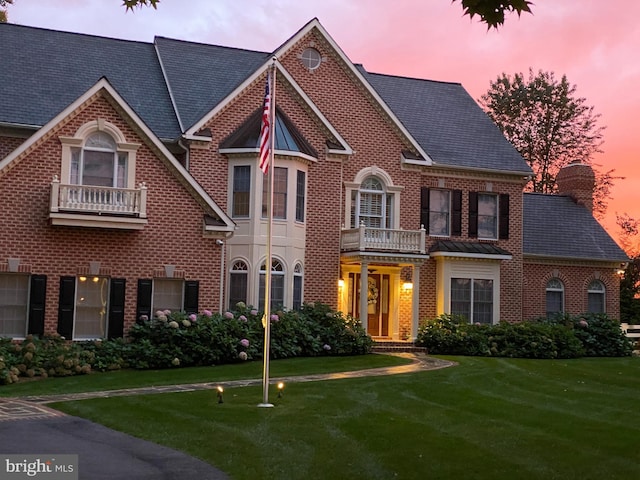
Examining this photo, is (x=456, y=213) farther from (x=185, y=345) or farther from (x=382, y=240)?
(x=185, y=345)

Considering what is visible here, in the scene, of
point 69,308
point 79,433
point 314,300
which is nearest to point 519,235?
point 314,300

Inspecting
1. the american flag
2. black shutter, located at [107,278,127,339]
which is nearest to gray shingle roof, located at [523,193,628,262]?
black shutter, located at [107,278,127,339]

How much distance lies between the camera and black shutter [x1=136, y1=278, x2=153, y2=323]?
23922 mm

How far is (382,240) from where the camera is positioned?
28562 millimetres

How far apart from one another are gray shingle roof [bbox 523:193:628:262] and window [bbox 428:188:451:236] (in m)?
3.93

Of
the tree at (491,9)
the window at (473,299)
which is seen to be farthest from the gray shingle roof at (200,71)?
the tree at (491,9)

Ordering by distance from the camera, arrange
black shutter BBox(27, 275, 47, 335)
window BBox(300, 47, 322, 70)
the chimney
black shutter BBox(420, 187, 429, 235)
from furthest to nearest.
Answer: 1. the chimney
2. black shutter BBox(420, 187, 429, 235)
3. window BBox(300, 47, 322, 70)
4. black shutter BBox(27, 275, 47, 335)

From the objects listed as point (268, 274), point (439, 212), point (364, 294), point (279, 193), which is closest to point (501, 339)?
point (364, 294)

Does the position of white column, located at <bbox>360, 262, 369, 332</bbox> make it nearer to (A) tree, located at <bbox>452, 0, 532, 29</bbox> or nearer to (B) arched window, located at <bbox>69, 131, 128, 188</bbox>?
(B) arched window, located at <bbox>69, 131, 128, 188</bbox>

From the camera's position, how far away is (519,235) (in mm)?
32812

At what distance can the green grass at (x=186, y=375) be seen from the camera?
18.6 m

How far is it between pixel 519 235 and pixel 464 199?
8.58ft

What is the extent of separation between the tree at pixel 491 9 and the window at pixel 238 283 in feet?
61.5

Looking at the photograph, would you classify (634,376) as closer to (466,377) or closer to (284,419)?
(466,377)
